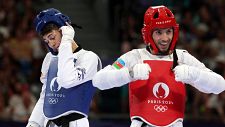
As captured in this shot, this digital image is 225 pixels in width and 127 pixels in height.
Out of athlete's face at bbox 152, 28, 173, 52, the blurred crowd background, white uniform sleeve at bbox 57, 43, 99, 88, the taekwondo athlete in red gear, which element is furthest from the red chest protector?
the blurred crowd background

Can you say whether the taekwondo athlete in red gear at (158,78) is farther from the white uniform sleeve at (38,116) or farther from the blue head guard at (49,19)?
the white uniform sleeve at (38,116)

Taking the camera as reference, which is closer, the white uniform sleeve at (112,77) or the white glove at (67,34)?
the white uniform sleeve at (112,77)

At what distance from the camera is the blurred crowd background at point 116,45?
9633 millimetres

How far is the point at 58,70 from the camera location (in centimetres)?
508

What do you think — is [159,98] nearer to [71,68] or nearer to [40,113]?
[71,68]

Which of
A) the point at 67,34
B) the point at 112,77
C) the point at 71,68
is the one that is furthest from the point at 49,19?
the point at 112,77

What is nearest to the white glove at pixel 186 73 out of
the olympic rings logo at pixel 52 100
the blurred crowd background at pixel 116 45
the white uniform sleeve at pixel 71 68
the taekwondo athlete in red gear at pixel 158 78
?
the taekwondo athlete in red gear at pixel 158 78

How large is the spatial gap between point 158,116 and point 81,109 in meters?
0.70

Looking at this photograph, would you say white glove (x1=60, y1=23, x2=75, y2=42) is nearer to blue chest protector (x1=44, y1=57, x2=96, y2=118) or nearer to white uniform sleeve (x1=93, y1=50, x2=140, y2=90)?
blue chest protector (x1=44, y1=57, x2=96, y2=118)

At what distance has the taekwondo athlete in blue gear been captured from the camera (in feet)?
16.6

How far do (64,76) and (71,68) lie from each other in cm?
9

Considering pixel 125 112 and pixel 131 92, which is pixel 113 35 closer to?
pixel 125 112

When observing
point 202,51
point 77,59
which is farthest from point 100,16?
point 77,59

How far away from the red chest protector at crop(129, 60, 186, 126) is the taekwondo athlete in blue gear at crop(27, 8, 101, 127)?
0.48 m
